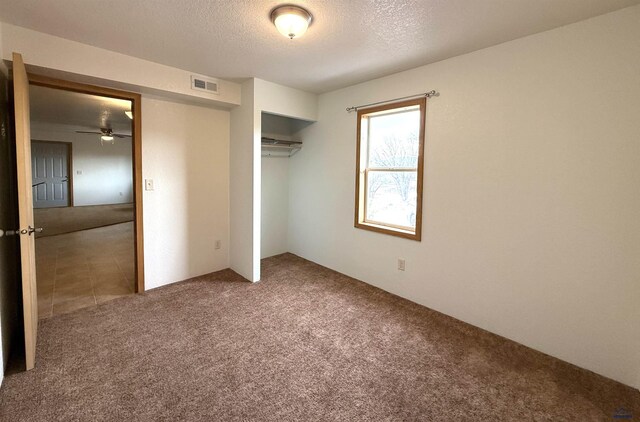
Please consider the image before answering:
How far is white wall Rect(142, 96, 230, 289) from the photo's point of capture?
3.23 m

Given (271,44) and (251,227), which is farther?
(251,227)

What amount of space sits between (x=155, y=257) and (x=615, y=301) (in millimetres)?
4126

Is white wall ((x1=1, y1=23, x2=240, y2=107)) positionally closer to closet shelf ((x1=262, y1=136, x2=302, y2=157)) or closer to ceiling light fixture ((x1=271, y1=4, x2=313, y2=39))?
closet shelf ((x1=262, y1=136, x2=302, y2=157))

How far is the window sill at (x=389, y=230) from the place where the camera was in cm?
304

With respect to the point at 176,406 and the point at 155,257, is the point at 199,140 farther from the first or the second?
the point at 176,406

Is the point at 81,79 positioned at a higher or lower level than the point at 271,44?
lower

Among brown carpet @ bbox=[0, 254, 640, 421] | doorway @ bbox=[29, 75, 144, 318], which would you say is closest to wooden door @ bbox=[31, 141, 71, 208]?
doorway @ bbox=[29, 75, 144, 318]

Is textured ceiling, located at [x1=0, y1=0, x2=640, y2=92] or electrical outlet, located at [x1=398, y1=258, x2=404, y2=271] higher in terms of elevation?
textured ceiling, located at [x1=0, y1=0, x2=640, y2=92]

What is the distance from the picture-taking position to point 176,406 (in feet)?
5.48

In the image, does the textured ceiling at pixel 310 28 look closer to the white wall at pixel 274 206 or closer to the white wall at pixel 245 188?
the white wall at pixel 245 188

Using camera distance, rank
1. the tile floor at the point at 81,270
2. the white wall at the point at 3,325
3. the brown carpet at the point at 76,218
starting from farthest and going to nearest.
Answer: the brown carpet at the point at 76,218, the tile floor at the point at 81,270, the white wall at the point at 3,325

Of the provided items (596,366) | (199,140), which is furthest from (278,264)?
(596,366)

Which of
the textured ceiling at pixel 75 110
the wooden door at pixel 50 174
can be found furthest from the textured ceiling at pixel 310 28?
the wooden door at pixel 50 174

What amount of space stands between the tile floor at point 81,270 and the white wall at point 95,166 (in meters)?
3.51
